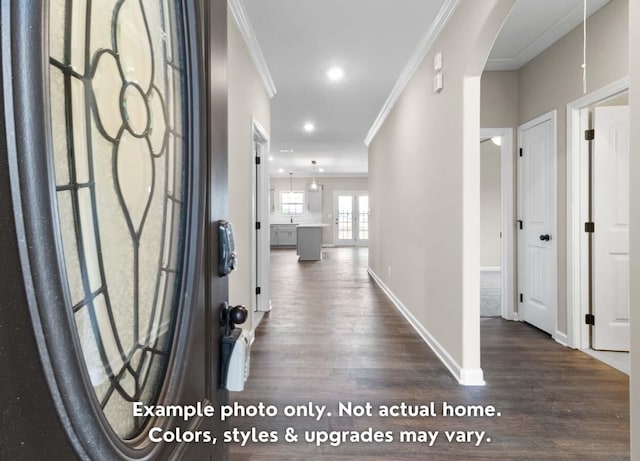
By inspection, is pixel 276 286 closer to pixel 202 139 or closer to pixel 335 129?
pixel 335 129

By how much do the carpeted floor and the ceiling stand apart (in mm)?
2738

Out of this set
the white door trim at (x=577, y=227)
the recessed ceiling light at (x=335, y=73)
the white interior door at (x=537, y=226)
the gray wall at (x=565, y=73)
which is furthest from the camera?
the recessed ceiling light at (x=335, y=73)

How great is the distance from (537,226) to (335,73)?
2.58 m

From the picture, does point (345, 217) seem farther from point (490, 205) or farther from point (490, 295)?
point (490, 295)

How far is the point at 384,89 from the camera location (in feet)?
13.1

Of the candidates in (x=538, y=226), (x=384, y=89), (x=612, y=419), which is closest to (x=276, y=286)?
(x=384, y=89)

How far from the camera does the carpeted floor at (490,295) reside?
13.3ft

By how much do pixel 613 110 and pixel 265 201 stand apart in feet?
10.7

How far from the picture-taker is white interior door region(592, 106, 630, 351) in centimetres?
274

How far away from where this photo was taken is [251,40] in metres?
2.79

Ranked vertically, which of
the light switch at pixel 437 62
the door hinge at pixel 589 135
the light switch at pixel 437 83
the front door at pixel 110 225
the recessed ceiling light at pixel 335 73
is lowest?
the front door at pixel 110 225

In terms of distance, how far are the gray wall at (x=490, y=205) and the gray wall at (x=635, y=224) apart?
238 inches

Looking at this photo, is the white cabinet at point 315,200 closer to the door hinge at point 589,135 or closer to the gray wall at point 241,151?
the gray wall at point 241,151

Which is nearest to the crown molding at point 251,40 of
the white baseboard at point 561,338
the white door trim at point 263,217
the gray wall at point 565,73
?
the white door trim at point 263,217
